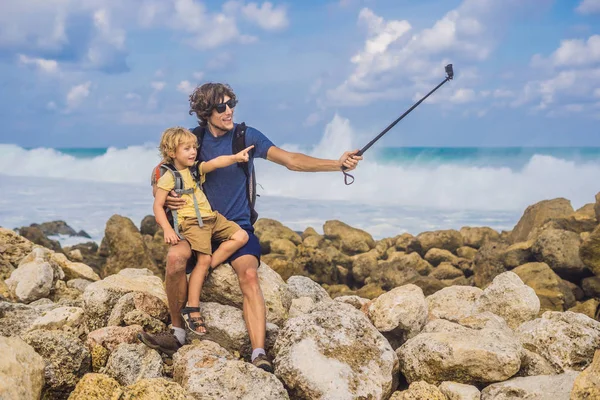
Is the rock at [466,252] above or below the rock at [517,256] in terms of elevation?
below

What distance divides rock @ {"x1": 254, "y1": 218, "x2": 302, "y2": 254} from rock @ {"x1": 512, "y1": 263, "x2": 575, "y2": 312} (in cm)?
612

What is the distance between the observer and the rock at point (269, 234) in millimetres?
15641

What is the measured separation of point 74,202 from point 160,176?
28.3m

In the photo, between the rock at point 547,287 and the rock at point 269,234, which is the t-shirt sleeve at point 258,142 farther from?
the rock at point 269,234

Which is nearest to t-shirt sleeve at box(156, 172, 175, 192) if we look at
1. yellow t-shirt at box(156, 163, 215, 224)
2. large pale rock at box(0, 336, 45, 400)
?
yellow t-shirt at box(156, 163, 215, 224)

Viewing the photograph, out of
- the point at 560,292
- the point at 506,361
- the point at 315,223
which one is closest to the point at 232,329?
the point at 506,361

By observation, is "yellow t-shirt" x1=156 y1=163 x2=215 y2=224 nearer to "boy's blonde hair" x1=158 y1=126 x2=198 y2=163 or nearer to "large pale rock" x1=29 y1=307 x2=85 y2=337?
"boy's blonde hair" x1=158 y1=126 x2=198 y2=163

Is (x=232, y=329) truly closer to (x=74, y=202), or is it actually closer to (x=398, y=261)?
(x=398, y=261)

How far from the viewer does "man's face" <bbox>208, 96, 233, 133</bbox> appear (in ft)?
19.1

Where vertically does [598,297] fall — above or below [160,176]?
below

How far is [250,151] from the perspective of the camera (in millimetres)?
5930

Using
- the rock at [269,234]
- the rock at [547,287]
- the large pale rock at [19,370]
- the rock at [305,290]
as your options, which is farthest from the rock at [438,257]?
the large pale rock at [19,370]

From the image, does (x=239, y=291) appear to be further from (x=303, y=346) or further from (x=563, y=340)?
(x=563, y=340)

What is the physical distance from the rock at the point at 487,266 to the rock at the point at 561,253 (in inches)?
29.0
